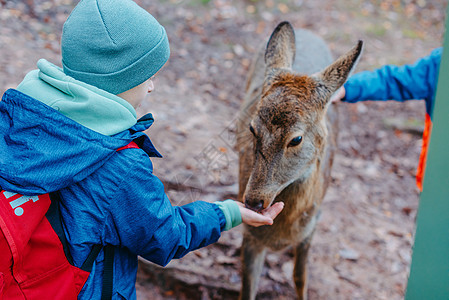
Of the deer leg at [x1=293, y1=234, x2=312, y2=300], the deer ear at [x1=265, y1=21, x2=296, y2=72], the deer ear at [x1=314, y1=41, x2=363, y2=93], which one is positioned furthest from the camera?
the deer leg at [x1=293, y1=234, x2=312, y2=300]

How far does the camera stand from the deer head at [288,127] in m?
2.64

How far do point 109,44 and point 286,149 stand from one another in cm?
129

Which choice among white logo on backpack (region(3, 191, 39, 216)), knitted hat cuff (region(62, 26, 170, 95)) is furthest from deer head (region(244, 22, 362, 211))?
white logo on backpack (region(3, 191, 39, 216))

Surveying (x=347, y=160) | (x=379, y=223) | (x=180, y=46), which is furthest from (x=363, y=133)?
(x=180, y=46)

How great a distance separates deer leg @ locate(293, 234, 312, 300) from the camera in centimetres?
376

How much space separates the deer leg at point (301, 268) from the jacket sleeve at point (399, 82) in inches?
51.3

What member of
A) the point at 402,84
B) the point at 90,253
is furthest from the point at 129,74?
the point at 402,84

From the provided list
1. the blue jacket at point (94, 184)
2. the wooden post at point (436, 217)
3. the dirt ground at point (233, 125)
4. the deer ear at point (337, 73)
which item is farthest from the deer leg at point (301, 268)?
→ the blue jacket at point (94, 184)

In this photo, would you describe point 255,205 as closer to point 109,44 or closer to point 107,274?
point 107,274

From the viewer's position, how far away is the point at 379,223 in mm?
5242

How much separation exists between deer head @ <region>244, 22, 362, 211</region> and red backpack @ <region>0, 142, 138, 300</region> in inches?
39.7

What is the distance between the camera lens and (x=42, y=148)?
172cm

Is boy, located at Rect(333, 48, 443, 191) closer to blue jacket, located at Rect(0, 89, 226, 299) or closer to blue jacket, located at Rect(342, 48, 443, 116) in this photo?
blue jacket, located at Rect(342, 48, 443, 116)

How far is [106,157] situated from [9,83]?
4.04 meters
